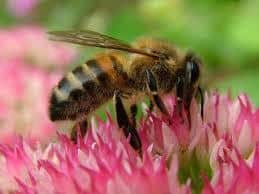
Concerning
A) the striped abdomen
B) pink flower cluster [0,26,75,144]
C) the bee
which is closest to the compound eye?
the bee

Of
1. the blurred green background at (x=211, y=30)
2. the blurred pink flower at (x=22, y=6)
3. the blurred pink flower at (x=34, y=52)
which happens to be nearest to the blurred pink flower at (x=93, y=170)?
the blurred green background at (x=211, y=30)

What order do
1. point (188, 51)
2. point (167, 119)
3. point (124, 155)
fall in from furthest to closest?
point (188, 51)
point (167, 119)
point (124, 155)

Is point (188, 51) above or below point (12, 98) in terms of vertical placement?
above

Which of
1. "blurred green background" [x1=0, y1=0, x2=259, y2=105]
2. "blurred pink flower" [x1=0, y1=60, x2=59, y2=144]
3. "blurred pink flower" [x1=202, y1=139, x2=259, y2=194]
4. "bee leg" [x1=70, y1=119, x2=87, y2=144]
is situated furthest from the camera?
"blurred green background" [x1=0, y1=0, x2=259, y2=105]

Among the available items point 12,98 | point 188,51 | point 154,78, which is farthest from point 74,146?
point 12,98

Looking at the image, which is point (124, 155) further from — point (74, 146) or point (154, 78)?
point (154, 78)

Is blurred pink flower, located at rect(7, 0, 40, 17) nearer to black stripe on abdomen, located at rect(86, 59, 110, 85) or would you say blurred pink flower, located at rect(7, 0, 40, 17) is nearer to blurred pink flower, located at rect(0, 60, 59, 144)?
blurred pink flower, located at rect(0, 60, 59, 144)

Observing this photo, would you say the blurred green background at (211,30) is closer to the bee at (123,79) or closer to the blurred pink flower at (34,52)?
the blurred pink flower at (34,52)
